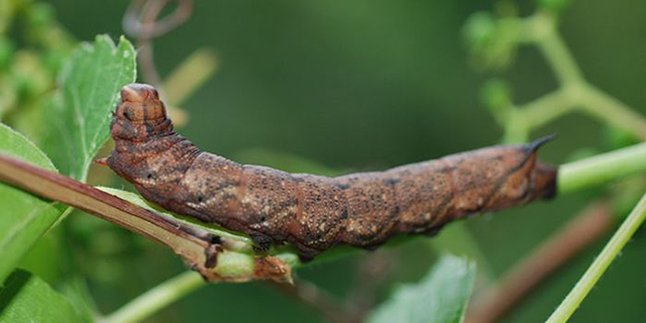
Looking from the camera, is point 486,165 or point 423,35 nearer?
point 486,165

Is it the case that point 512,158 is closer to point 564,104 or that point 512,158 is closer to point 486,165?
point 486,165

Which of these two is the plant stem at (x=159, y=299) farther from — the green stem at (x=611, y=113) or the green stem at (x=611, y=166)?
the green stem at (x=611, y=113)

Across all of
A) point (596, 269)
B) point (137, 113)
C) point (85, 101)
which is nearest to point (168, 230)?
point (137, 113)

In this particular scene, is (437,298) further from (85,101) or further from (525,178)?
(85,101)

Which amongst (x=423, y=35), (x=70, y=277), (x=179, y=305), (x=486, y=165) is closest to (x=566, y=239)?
(x=486, y=165)

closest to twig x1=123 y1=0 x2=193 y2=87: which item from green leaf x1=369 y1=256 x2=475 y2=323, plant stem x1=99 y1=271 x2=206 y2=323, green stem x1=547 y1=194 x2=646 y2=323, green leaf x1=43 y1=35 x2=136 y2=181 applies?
green leaf x1=43 y1=35 x2=136 y2=181

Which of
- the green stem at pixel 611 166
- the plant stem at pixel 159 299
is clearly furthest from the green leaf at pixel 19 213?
the green stem at pixel 611 166
